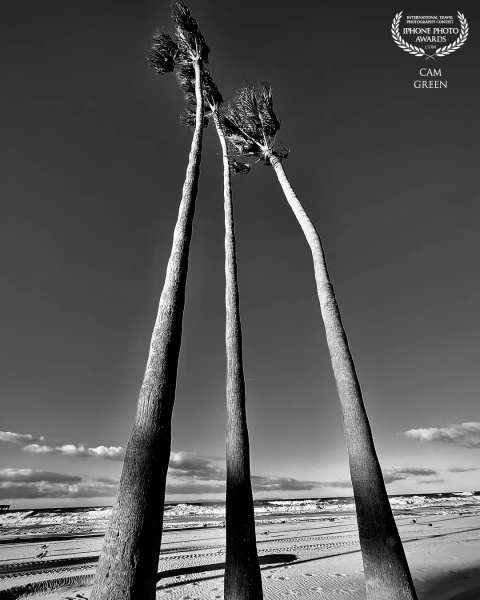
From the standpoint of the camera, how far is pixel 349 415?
516cm

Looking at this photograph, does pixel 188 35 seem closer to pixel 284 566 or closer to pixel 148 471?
pixel 148 471

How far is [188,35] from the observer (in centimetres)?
861

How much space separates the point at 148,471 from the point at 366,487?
3203mm

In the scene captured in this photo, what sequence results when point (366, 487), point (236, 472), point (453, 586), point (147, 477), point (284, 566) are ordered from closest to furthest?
point (147, 477), point (366, 487), point (236, 472), point (453, 586), point (284, 566)

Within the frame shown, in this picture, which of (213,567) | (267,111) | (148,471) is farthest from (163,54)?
(213,567)

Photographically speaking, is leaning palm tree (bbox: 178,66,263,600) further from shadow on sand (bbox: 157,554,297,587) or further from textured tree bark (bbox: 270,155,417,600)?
shadow on sand (bbox: 157,554,297,587)

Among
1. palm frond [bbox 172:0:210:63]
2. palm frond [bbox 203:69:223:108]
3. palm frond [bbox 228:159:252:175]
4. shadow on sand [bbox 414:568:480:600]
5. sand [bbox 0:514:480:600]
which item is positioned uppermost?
palm frond [bbox 203:69:223:108]

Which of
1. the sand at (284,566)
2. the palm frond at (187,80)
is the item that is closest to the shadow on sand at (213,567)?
the sand at (284,566)

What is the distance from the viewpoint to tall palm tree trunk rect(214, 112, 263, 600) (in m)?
4.61

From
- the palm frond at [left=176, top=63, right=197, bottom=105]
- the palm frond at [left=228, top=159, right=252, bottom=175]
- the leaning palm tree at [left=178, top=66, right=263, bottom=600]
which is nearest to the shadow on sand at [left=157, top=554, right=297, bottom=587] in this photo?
the leaning palm tree at [left=178, top=66, right=263, bottom=600]

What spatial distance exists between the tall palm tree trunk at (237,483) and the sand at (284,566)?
4.34 metres

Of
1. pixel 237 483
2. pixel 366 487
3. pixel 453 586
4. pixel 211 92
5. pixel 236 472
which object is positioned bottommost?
pixel 453 586

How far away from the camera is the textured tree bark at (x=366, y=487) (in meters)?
3.92

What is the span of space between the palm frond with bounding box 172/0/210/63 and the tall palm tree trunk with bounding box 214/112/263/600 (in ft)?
19.3
